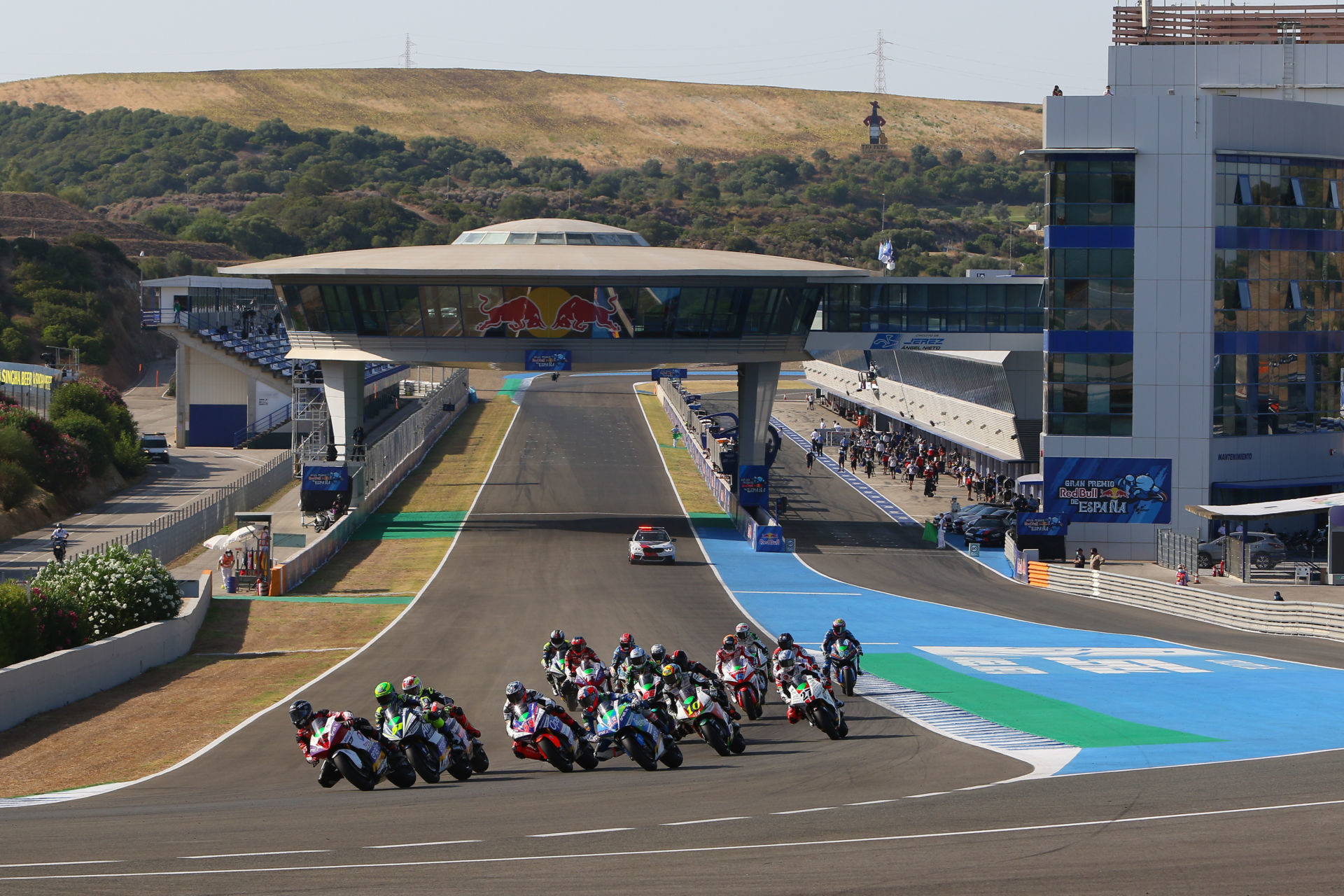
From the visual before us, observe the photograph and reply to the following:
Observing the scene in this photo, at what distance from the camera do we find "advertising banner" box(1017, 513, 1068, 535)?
5362 cm

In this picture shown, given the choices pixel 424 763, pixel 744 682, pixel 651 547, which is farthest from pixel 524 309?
pixel 424 763

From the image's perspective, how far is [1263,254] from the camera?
2201 inches

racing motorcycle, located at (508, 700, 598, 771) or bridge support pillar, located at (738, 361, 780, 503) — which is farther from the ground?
bridge support pillar, located at (738, 361, 780, 503)

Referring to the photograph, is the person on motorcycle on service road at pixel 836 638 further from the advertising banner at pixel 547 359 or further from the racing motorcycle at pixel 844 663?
the advertising banner at pixel 547 359

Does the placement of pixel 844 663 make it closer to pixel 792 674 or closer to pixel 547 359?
pixel 792 674

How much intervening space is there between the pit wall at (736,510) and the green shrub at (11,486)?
30.2 metres

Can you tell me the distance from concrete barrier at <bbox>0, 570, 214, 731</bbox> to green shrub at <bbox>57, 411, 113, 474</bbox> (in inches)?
1397

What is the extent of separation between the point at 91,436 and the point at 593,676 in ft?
177

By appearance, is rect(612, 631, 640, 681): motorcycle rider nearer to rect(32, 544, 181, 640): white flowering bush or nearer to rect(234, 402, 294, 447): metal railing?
rect(32, 544, 181, 640): white flowering bush

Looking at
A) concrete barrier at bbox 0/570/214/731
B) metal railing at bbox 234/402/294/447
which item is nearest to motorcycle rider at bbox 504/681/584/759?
concrete barrier at bbox 0/570/214/731

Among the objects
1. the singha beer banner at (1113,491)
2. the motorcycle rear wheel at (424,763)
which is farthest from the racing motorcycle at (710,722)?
the singha beer banner at (1113,491)

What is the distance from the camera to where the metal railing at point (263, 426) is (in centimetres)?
8906

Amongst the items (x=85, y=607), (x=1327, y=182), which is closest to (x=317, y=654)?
(x=85, y=607)

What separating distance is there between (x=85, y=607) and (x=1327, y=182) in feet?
163
